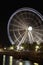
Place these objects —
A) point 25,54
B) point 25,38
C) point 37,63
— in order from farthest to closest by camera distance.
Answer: point 25,38 < point 25,54 < point 37,63

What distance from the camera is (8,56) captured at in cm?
1362

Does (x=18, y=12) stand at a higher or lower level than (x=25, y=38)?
higher

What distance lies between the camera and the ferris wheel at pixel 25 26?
15383 mm

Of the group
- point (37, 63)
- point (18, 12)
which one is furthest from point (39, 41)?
point (37, 63)

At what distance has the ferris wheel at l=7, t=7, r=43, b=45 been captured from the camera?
15.4m

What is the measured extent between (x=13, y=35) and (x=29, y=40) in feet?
2.15

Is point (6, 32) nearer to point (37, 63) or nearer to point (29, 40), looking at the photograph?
point (29, 40)

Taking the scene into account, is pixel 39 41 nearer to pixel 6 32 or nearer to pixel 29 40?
pixel 29 40

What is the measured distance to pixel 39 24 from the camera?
15609 millimetres

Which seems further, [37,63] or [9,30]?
[9,30]

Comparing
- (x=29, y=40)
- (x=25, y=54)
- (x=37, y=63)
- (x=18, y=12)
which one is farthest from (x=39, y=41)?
(x=37, y=63)

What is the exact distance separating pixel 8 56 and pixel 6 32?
3.13 meters

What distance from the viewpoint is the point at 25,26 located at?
50.8ft

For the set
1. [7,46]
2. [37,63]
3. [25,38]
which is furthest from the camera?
[7,46]
